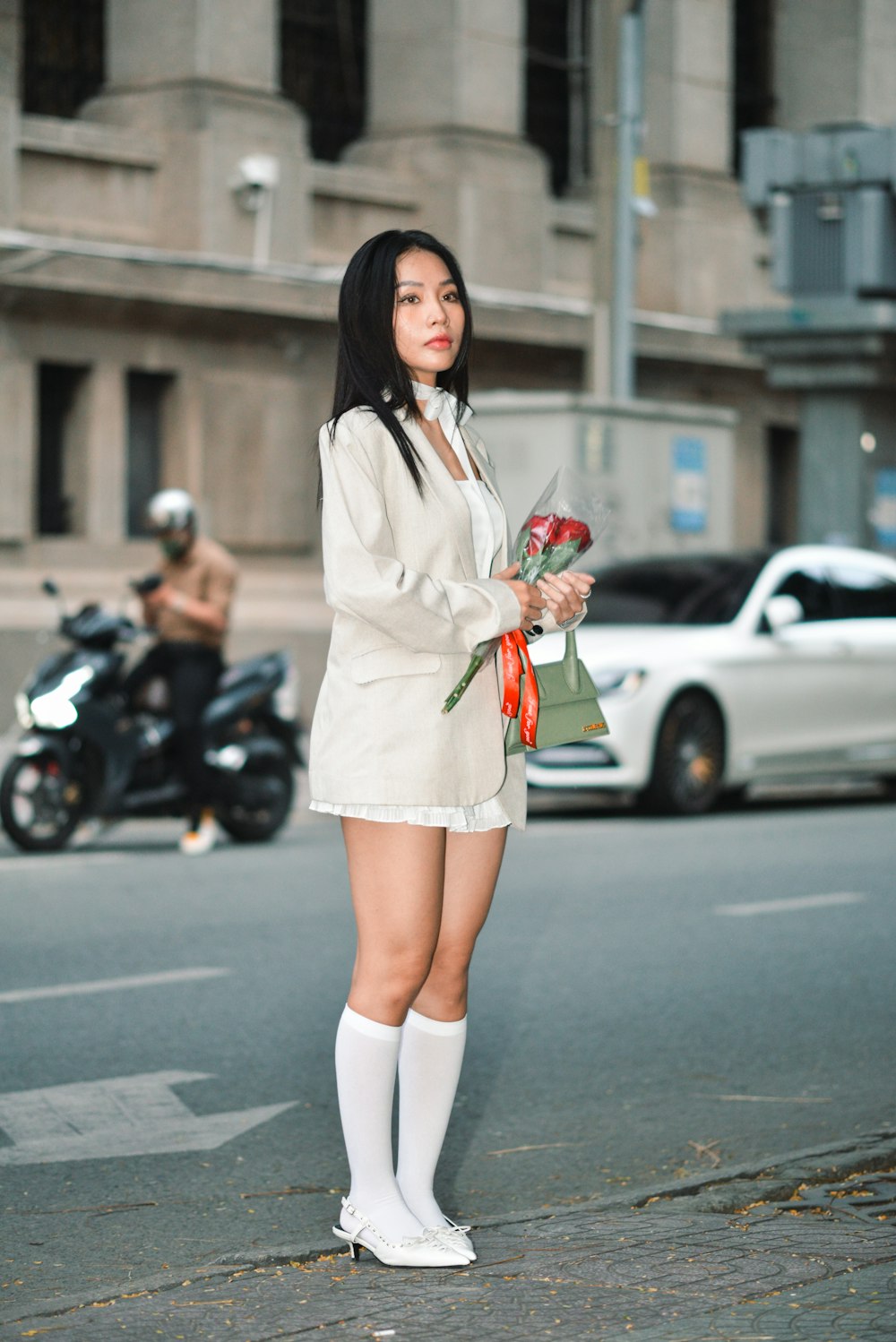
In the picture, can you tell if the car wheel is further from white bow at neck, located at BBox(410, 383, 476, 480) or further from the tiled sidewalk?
white bow at neck, located at BBox(410, 383, 476, 480)

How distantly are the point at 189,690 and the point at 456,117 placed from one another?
43.3 feet

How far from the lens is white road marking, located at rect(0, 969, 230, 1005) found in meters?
7.82

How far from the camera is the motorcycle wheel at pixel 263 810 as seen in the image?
40.4ft

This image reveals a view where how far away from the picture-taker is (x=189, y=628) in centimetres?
1203

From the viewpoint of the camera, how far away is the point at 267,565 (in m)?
22.5

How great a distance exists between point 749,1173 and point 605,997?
269 cm

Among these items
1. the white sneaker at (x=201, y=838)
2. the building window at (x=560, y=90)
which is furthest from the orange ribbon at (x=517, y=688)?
the building window at (x=560, y=90)

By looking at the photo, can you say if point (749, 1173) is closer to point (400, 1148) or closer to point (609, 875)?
point (400, 1148)

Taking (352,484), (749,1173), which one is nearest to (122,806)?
(749,1173)

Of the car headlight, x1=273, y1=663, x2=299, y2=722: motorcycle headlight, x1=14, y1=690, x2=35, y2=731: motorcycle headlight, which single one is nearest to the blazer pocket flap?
x1=14, y1=690, x2=35, y2=731: motorcycle headlight

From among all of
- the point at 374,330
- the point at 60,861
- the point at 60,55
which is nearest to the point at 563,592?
the point at 374,330

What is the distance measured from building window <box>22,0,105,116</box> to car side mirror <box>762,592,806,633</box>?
10489mm

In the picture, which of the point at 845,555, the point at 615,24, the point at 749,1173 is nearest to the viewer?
the point at 749,1173

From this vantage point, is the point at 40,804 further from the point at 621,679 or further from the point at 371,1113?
the point at 371,1113
